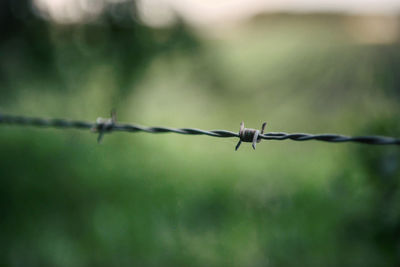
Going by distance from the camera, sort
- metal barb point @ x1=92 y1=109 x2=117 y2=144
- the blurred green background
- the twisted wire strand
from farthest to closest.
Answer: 1. the blurred green background
2. metal barb point @ x1=92 y1=109 x2=117 y2=144
3. the twisted wire strand

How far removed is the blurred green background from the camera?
8.39 feet

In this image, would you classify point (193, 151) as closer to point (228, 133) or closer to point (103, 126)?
point (103, 126)

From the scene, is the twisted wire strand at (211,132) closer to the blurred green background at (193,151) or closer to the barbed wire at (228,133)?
the barbed wire at (228,133)

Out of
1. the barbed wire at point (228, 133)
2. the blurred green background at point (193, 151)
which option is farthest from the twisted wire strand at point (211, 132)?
the blurred green background at point (193, 151)

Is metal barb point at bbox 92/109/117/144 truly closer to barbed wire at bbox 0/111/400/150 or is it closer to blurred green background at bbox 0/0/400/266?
barbed wire at bbox 0/111/400/150

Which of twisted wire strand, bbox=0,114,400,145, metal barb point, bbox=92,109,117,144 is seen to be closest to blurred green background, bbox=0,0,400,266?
twisted wire strand, bbox=0,114,400,145

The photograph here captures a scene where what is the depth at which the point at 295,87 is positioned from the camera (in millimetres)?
4410

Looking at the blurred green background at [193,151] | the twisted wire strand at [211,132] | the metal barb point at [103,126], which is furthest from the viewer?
the blurred green background at [193,151]

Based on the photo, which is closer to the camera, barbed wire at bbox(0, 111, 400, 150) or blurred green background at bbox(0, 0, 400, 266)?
barbed wire at bbox(0, 111, 400, 150)

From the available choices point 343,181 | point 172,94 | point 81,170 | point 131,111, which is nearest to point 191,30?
point 172,94

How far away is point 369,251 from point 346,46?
2.77 metres

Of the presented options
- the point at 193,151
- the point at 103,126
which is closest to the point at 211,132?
the point at 103,126

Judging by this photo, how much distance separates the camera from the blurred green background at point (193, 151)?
8.39 feet

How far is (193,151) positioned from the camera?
5273mm
